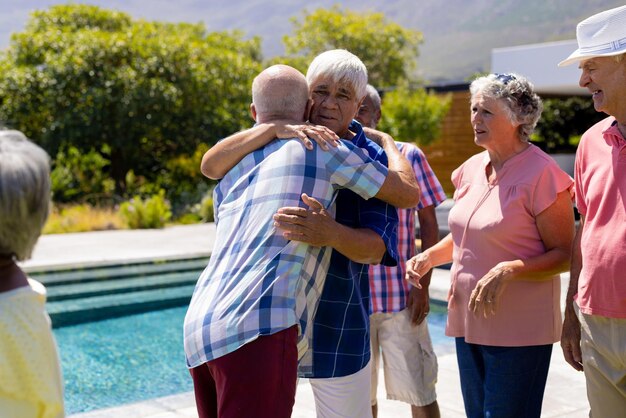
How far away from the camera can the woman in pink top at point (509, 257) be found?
2.81 metres

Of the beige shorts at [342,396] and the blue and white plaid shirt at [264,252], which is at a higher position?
the blue and white plaid shirt at [264,252]

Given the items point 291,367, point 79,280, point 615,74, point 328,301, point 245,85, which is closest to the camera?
point 291,367

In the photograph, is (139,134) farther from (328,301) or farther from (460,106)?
(328,301)

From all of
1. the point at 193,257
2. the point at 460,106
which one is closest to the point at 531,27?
the point at 460,106

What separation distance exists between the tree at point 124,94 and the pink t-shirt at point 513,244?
16438 mm

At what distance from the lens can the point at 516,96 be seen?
2908 mm

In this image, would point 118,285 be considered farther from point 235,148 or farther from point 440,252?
point 235,148

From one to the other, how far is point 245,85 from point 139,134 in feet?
11.2

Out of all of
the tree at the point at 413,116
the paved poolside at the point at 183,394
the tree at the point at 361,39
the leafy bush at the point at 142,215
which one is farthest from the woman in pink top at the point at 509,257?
the tree at the point at 361,39

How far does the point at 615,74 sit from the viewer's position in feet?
8.25

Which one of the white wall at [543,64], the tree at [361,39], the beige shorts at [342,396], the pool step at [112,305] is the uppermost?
the tree at [361,39]

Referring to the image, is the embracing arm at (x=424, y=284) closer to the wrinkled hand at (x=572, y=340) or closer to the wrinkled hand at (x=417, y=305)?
the wrinkled hand at (x=417, y=305)

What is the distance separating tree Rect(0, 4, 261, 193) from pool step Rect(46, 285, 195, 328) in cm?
1010

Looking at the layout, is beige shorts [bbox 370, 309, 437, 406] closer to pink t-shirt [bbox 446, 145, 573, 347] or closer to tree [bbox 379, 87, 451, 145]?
pink t-shirt [bbox 446, 145, 573, 347]
